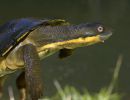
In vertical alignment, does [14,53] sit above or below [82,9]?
above

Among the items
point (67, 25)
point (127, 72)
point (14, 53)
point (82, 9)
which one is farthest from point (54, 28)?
point (82, 9)

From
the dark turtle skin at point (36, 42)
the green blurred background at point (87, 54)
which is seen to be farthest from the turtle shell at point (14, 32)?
the green blurred background at point (87, 54)

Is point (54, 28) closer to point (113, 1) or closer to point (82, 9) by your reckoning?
point (82, 9)

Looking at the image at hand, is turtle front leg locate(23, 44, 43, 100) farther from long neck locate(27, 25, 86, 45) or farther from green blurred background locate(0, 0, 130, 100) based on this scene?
green blurred background locate(0, 0, 130, 100)

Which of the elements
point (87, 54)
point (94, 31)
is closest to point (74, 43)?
point (94, 31)

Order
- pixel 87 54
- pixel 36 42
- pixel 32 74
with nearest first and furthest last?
pixel 32 74 → pixel 36 42 → pixel 87 54

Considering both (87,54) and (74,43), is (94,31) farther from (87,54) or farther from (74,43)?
(87,54)

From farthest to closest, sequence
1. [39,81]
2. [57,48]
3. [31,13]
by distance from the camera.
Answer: [31,13] → [57,48] → [39,81]
